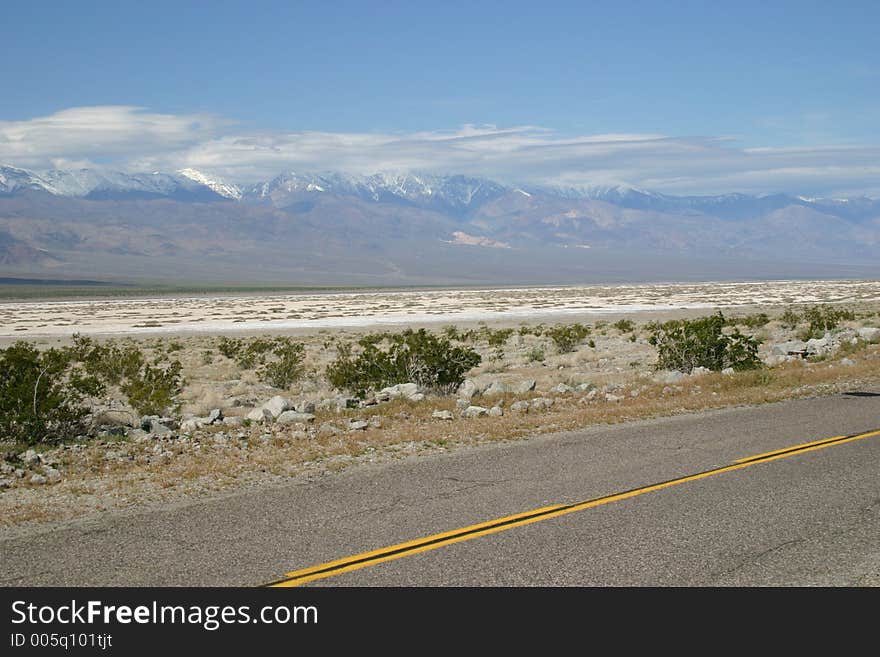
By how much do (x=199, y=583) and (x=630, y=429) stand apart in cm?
793

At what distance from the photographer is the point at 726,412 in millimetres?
14500

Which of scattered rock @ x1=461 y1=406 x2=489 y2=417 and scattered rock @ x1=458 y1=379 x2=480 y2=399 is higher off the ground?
scattered rock @ x1=461 y1=406 x2=489 y2=417

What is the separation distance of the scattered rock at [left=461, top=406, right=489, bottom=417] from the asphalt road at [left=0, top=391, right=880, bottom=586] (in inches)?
158

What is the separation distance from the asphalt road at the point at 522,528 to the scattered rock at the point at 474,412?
402 cm

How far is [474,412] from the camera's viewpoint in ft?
50.2

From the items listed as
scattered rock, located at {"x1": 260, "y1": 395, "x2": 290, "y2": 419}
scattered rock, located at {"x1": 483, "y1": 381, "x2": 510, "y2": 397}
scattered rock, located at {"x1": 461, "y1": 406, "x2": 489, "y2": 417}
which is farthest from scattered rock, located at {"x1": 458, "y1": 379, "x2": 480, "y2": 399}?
scattered rock, located at {"x1": 260, "y1": 395, "x2": 290, "y2": 419}

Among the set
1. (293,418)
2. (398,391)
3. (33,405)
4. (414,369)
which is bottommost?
(398,391)

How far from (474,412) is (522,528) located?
752 centimetres

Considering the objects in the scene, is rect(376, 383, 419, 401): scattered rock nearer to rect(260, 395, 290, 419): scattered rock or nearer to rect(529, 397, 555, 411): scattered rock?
rect(260, 395, 290, 419): scattered rock

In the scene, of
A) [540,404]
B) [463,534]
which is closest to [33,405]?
[540,404]

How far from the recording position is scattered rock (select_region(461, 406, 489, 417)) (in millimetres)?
15203

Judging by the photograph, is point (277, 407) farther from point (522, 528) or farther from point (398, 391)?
point (522, 528)

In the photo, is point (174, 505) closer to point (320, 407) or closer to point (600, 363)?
point (320, 407)
